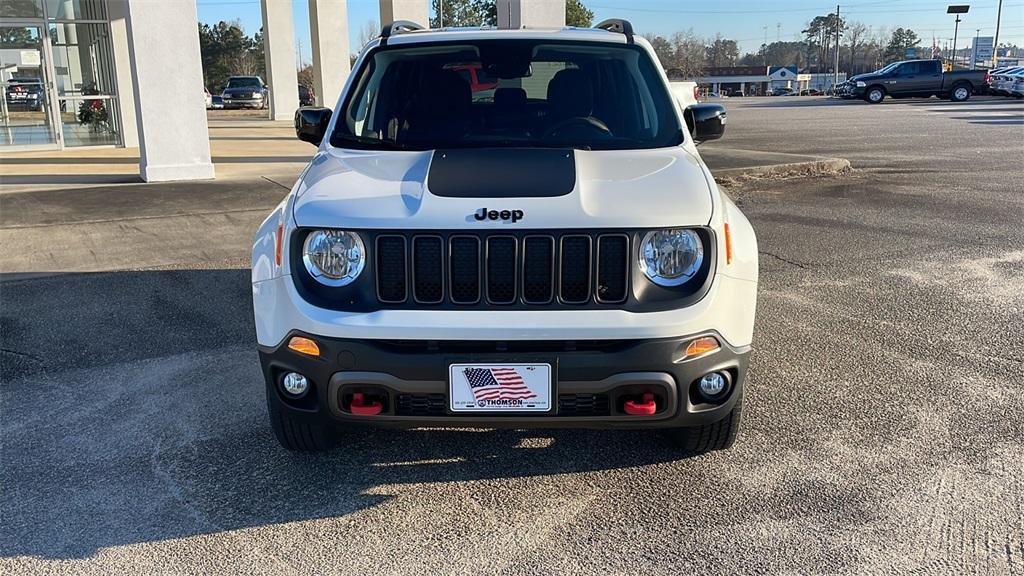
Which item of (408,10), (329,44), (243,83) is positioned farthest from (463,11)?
(408,10)

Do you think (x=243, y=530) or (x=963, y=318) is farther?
(x=963, y=318)

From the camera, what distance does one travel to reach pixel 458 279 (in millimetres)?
3068

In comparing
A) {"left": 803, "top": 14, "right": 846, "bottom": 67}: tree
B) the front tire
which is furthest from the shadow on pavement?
{"left": 803, "top": 14, "right": 846, "bottom": 67}: tree

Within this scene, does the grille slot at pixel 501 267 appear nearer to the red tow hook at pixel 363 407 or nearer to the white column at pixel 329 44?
the red tow hook at pixel 363 407

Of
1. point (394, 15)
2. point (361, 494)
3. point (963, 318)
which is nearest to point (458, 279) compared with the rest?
point (361, 494)

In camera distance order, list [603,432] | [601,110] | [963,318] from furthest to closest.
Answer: [963,318], [601,110], [603,432]

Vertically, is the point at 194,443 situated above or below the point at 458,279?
below

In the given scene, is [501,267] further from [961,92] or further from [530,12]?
[961,92]

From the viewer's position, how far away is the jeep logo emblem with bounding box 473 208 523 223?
306 cm

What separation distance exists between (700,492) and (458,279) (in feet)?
4.22

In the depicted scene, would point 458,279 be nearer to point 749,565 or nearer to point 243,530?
point 243,530

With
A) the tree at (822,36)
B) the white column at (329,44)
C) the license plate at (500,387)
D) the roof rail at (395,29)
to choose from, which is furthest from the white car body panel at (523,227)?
the tree at (822,36)

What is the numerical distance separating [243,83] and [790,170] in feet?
114

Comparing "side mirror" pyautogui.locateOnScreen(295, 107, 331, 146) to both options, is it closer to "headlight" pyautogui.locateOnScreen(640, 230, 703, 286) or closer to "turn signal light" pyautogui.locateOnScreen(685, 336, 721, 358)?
"headlight" pyautogui.locateOnScreen(640, 230, 703, 286)
